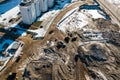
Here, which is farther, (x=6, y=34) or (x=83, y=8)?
(x=83, y=8)

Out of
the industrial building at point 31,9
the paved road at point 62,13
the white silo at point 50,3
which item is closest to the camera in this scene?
the industrial building at point 31,9

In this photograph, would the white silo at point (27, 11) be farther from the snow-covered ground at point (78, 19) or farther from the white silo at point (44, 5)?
the snow-covered ground at point (78, 19)

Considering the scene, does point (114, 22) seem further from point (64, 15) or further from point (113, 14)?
point (64, 15)

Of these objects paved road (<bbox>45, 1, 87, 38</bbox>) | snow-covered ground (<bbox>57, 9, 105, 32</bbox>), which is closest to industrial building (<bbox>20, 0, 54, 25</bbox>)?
paved road (<bbox>45, 1, 87, 38</bbox>)

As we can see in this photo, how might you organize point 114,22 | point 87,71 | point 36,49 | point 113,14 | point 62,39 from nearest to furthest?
point 87,71 → point 36,49 → point 62,39 → point 114,22 → point 113,14

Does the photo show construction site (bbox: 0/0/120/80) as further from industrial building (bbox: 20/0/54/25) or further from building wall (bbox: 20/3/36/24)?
industrial building (bbox: 20/0/54/25)

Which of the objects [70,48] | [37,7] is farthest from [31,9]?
[70,48]

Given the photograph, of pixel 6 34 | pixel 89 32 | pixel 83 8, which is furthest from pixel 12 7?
pixel 89 32

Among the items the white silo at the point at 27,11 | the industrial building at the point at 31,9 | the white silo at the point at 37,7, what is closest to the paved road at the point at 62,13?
the industrial building at the point at 31,9
